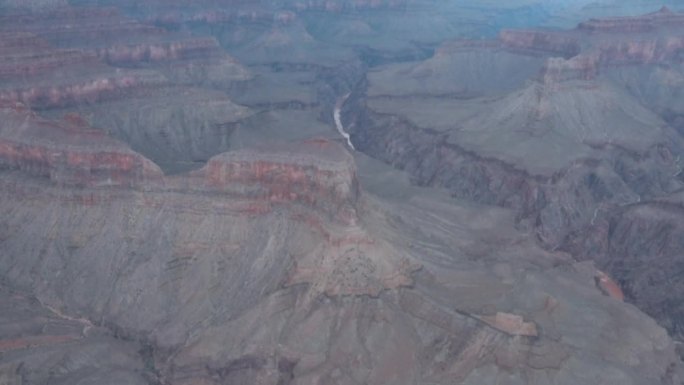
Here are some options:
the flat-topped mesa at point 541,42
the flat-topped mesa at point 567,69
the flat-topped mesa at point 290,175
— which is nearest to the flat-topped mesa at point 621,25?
the flat-topped mesa at point 541,42

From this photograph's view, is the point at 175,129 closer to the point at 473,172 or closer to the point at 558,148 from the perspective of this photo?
the point at 473,172

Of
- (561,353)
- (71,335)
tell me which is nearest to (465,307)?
(561,353)

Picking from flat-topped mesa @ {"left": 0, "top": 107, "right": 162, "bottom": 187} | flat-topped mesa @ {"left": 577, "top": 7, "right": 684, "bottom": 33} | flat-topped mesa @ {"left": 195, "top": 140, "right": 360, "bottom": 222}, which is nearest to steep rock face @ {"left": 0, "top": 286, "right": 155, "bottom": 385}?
flat-topped mesa @ {"left": 0, "top": 107, "right": 162, "bottom": 187}

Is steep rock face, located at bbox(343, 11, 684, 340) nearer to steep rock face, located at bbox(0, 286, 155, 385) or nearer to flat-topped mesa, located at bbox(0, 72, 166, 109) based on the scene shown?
flat-topped mesa, located at bbox(0, 72, 166, 109)

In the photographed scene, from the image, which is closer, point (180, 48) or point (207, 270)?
point (207, 270)

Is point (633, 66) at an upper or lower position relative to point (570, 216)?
upper

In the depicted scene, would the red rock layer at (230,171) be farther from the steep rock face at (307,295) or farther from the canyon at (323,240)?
the steep rock face at (307,295)
